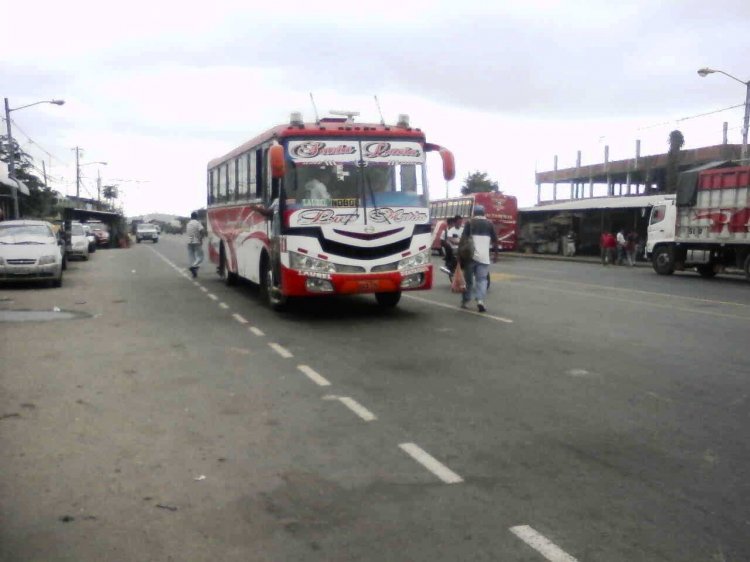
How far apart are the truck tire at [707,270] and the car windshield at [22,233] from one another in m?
20.1

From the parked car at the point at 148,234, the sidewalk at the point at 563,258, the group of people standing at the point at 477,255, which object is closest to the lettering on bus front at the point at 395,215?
the group of people standing at the point at 477,255

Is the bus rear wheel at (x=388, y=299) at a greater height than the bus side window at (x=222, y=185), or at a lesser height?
lesser

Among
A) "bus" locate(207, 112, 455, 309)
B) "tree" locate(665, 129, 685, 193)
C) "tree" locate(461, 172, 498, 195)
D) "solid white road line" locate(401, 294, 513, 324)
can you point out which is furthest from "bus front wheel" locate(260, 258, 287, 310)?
"tree" locate(461, 172, 498, 195)

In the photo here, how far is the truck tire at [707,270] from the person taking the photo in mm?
26625

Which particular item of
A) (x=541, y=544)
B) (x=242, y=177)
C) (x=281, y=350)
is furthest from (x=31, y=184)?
(x=541, y=544)

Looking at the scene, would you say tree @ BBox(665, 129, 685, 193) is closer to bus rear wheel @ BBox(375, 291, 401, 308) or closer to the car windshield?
bus rear wheel @ BBox(375, 291, 401, 308)

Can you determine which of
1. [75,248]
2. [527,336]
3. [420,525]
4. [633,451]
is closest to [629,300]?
[527,336]

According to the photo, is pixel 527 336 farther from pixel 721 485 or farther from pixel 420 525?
pixel 420 525

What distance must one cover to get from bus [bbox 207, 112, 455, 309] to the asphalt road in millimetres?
923

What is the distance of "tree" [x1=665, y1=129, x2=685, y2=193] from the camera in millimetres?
45688

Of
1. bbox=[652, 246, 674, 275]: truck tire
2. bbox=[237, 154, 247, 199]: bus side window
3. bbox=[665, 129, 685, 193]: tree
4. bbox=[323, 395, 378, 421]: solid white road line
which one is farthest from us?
bbox=[665, 129, 685, 193]: tree

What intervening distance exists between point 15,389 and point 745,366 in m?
7.85

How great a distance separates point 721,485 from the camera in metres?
5.08

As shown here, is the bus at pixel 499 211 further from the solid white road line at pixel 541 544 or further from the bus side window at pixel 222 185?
the solid white road line at pixel 541 544
